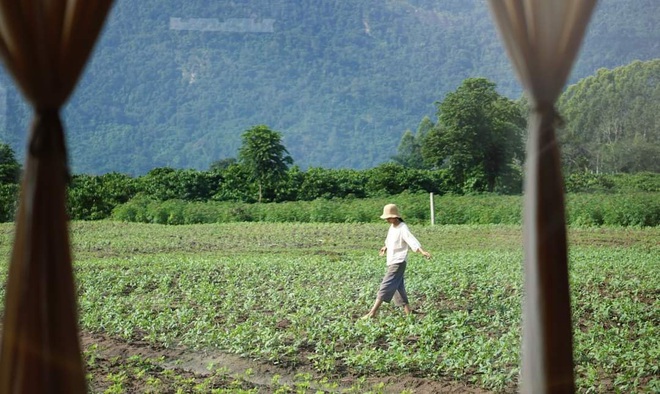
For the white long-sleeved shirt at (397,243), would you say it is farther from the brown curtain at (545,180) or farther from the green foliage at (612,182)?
the brown curtain at (545,180)

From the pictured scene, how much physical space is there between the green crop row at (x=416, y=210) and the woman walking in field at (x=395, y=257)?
0.09m

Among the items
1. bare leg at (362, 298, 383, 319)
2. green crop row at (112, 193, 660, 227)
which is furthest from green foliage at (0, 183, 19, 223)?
bare leg at (362, 298, 383, 319)

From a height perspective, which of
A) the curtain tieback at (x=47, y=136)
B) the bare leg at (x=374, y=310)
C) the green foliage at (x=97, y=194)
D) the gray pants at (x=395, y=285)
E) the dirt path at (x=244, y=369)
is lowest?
the dirt path at (x=244, y=369)

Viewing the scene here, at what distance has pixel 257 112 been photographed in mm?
3148

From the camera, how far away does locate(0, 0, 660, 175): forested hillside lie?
9.79ft

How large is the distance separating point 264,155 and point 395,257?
0.75 metres

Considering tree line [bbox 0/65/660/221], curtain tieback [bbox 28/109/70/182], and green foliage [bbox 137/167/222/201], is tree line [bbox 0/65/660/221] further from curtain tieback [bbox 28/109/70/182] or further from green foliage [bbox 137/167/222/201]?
curtain tieback [bbox 28/109/70/182]

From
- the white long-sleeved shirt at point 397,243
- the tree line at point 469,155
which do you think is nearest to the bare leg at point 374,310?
the white long-sleeved shirt at point 397,243

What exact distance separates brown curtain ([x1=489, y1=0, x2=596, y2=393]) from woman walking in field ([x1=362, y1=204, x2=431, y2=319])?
43.8 inches

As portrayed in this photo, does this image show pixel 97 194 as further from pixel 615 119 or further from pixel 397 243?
pixel 615 119

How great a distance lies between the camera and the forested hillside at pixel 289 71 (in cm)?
298

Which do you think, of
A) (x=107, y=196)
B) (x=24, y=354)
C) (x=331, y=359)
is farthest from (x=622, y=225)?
(x=24, y=354)

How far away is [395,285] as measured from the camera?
10.8 feet

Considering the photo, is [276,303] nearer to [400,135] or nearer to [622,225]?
[400,135]
